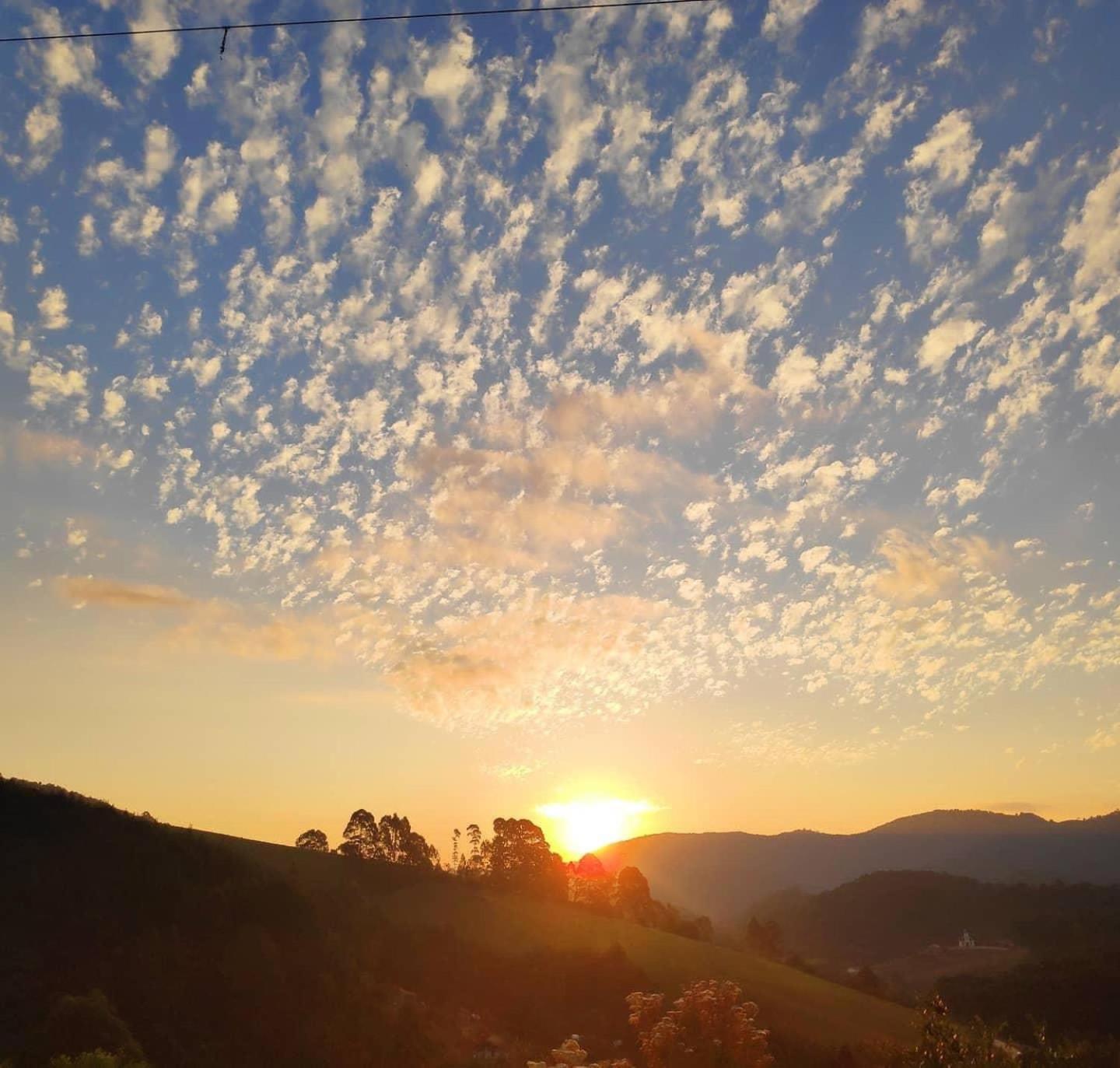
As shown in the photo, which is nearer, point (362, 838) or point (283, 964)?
point (283, 964)

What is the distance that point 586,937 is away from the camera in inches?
2562

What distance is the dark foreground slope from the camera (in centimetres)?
3188

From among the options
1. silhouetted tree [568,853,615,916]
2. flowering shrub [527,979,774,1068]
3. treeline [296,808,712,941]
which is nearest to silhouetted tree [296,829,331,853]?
treeline [296,808,712,941]

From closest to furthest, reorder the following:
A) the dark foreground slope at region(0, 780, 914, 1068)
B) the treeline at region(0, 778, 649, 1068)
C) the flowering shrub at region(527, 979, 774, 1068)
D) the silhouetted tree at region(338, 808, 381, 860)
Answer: the flowering shrub at region(527, 979, 774, 1068)
the treeline at region(0, 778, 649, 1068)
the dark foreground slope at region(0, 780, 914, 1068)
the silhouetted tree at region(338, 808, 381, 860)

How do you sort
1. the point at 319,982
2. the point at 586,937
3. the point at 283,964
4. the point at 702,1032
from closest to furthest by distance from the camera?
the point at 702,1032, the point at 319,982, the point at 283,964, the point at 586,937

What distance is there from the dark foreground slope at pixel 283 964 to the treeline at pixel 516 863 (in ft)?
55.8

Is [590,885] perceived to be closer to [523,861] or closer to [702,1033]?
[523,861]

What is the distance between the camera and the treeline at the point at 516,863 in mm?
85625

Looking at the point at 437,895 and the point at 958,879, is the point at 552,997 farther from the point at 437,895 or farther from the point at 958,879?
the point at 958,879

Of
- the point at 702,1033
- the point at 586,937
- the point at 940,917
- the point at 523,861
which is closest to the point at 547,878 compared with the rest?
the point at 523,861

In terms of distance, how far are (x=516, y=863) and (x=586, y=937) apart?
2794 cm

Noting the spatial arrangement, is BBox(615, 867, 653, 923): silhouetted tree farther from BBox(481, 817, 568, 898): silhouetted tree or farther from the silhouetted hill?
the silhouetted hill

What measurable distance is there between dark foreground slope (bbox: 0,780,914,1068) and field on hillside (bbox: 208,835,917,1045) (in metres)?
0.33

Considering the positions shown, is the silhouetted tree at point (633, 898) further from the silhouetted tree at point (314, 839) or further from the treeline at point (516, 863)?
the silhouetted tree at point (314, 839)
